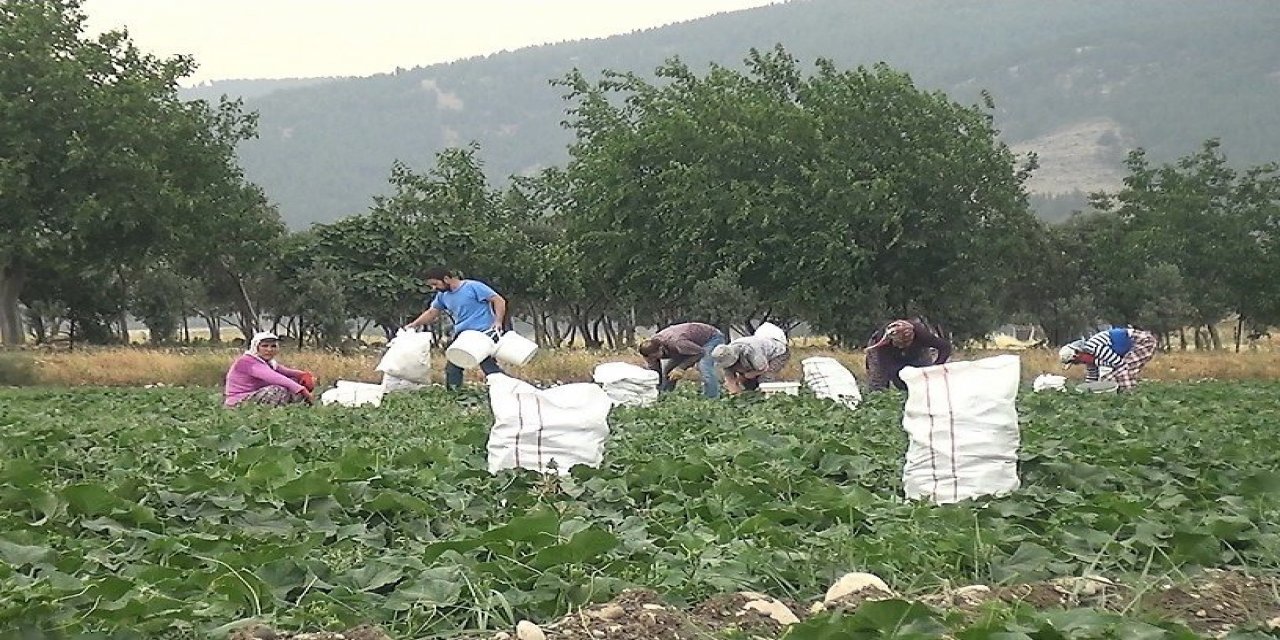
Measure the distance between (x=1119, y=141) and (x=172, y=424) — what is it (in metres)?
170

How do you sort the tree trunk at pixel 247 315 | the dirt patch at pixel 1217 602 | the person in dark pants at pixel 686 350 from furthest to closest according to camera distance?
the tree trunk at pixel 247 315, the person in dark pants at pixel 686 350, the dirt patch at pixel 1217 602

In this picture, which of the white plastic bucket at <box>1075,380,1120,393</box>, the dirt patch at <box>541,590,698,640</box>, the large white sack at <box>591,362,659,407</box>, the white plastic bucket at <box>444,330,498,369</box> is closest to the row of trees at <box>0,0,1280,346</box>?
the white plastic bucket at <box>1075,380,1120,393</box>

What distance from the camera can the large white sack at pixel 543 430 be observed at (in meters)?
6.52

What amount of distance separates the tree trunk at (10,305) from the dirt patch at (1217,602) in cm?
3159

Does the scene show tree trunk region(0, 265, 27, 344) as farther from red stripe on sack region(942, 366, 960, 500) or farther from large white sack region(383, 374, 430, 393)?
red stripe on sack region(942, 366, 960, 500)

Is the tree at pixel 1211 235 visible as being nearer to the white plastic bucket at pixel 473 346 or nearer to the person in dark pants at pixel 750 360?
the person in dark pants at pixel 750 360

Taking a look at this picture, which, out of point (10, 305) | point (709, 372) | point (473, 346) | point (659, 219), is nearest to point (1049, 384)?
point (709, 372)

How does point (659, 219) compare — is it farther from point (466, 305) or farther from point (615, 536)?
point (615, 536)

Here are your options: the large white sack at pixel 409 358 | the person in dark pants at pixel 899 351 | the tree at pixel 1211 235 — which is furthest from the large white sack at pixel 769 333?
the tree at pixel 1211 235

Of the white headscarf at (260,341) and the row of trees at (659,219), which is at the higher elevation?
the row of trees at (659,219)

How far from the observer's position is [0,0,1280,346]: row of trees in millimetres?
31469

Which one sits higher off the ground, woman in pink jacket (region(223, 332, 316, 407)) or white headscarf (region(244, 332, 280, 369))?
white headscarf (region(244, 332, 280, 369))

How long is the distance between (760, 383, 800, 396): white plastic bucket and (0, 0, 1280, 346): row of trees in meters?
21.8

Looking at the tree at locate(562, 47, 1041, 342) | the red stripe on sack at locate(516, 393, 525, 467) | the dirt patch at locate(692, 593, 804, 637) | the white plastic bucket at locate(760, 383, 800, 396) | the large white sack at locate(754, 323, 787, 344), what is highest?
the tree at locate(562, 47, 1041, 342)
